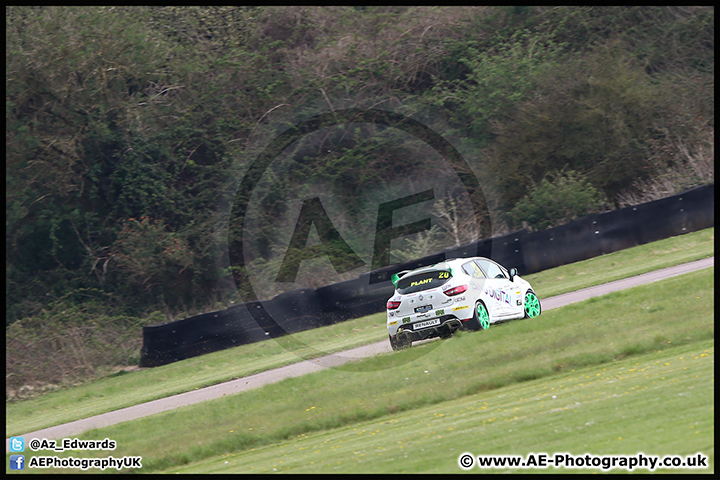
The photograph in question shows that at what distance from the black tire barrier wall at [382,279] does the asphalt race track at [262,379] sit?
4662mm

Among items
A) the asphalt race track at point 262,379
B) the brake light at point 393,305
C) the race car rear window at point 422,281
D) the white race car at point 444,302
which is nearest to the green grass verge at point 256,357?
the asphalt race track at point 262,379

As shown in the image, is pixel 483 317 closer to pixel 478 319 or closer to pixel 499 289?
pixel 478 319

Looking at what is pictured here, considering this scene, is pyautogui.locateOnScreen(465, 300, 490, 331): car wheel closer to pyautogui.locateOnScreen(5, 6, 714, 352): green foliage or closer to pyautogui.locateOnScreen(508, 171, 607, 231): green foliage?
pyautogui.locateOnScreen(508, 171, 607, 231): green foliage

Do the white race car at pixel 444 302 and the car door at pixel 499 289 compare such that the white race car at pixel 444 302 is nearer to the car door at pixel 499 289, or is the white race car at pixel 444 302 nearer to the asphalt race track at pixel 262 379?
the car door at pixel 499 289

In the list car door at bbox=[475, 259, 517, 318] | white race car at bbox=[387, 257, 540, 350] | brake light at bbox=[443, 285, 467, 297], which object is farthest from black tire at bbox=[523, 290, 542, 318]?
brake light at bbox=[443, 285, 467, 297]

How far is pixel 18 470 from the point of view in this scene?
36.6ft

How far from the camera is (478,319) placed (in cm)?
1469

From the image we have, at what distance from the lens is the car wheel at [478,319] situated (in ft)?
48.1

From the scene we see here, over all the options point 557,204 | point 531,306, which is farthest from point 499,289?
point 557,204

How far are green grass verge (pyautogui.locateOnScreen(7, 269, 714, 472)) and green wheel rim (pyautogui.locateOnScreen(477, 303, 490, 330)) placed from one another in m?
0.25

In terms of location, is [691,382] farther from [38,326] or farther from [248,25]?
[248,25]

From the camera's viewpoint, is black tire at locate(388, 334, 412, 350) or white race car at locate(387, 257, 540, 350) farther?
black tire at locate(388, 334, 412, 350)

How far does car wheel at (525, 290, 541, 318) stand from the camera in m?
15.9
